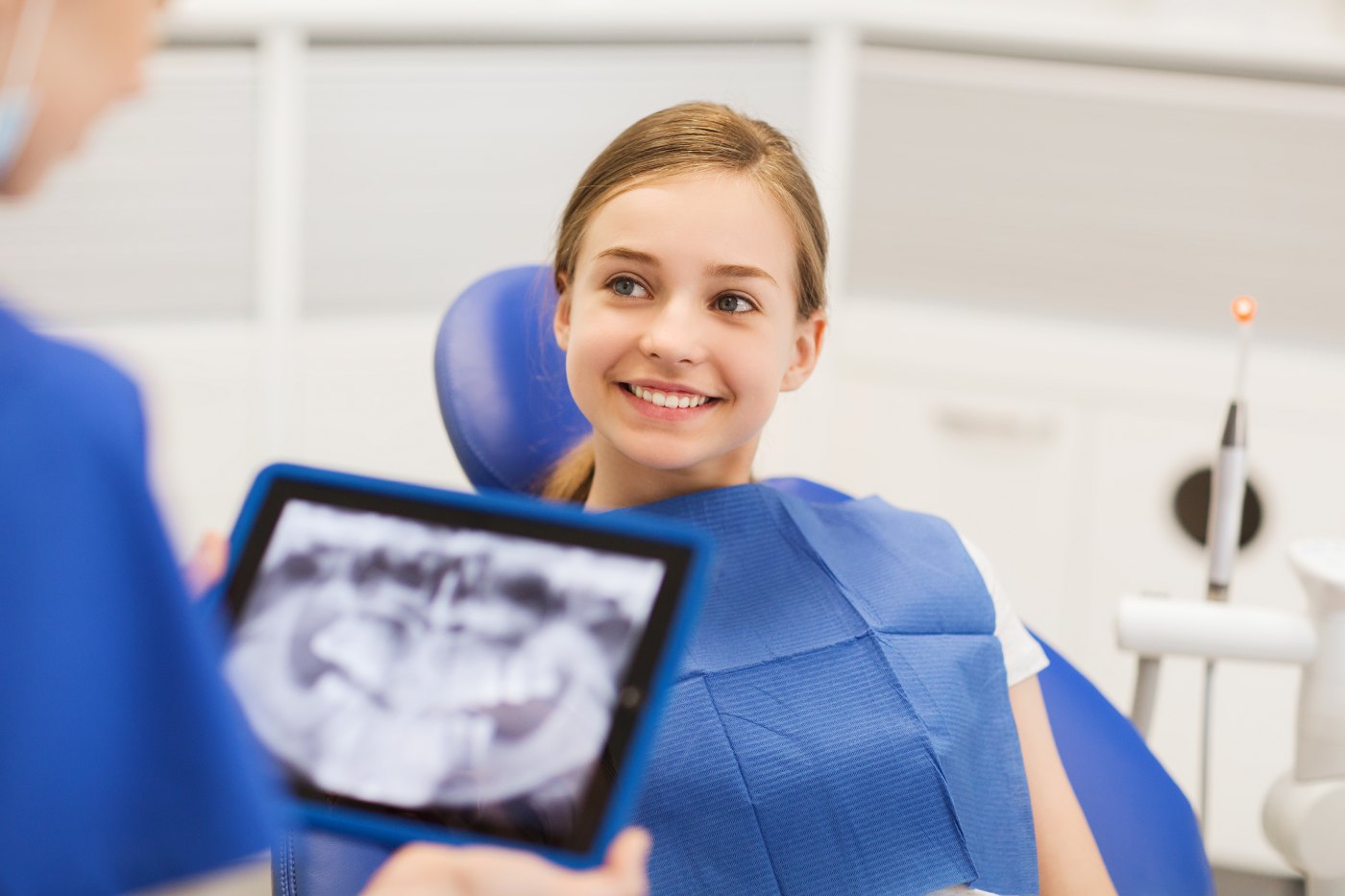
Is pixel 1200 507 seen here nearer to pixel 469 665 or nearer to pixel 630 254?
pixel 630 254

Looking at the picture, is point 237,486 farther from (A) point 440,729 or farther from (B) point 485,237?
(A) point 440,729

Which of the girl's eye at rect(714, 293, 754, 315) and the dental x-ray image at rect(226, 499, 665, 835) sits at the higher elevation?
the girl's eye at rect(714, 293, 754, 315)

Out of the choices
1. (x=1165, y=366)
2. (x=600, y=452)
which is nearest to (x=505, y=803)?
(x=600, y=452)

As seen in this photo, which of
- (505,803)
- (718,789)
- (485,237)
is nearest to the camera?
(505,803)

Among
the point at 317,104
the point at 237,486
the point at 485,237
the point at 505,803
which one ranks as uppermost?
the point at 317,104

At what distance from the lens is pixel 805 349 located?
1245 mm

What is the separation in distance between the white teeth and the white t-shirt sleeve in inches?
11.6

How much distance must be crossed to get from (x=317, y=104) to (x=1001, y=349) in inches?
43.5

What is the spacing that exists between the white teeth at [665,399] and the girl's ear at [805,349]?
123 mm

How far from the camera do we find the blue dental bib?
106cm

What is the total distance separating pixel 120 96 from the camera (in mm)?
534

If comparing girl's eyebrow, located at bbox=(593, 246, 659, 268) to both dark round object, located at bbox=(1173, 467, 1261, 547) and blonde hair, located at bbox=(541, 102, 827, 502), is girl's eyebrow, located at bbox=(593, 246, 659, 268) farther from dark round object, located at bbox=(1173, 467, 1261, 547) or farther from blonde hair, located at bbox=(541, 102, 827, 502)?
dark round object, located at bbox=(1173, 467, 1261, 547)

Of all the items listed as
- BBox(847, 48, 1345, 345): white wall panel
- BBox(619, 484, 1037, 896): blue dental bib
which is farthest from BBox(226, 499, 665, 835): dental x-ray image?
BBox(847, 48, 1345, 345): white wall panel

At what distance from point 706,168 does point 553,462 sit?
33 cm
